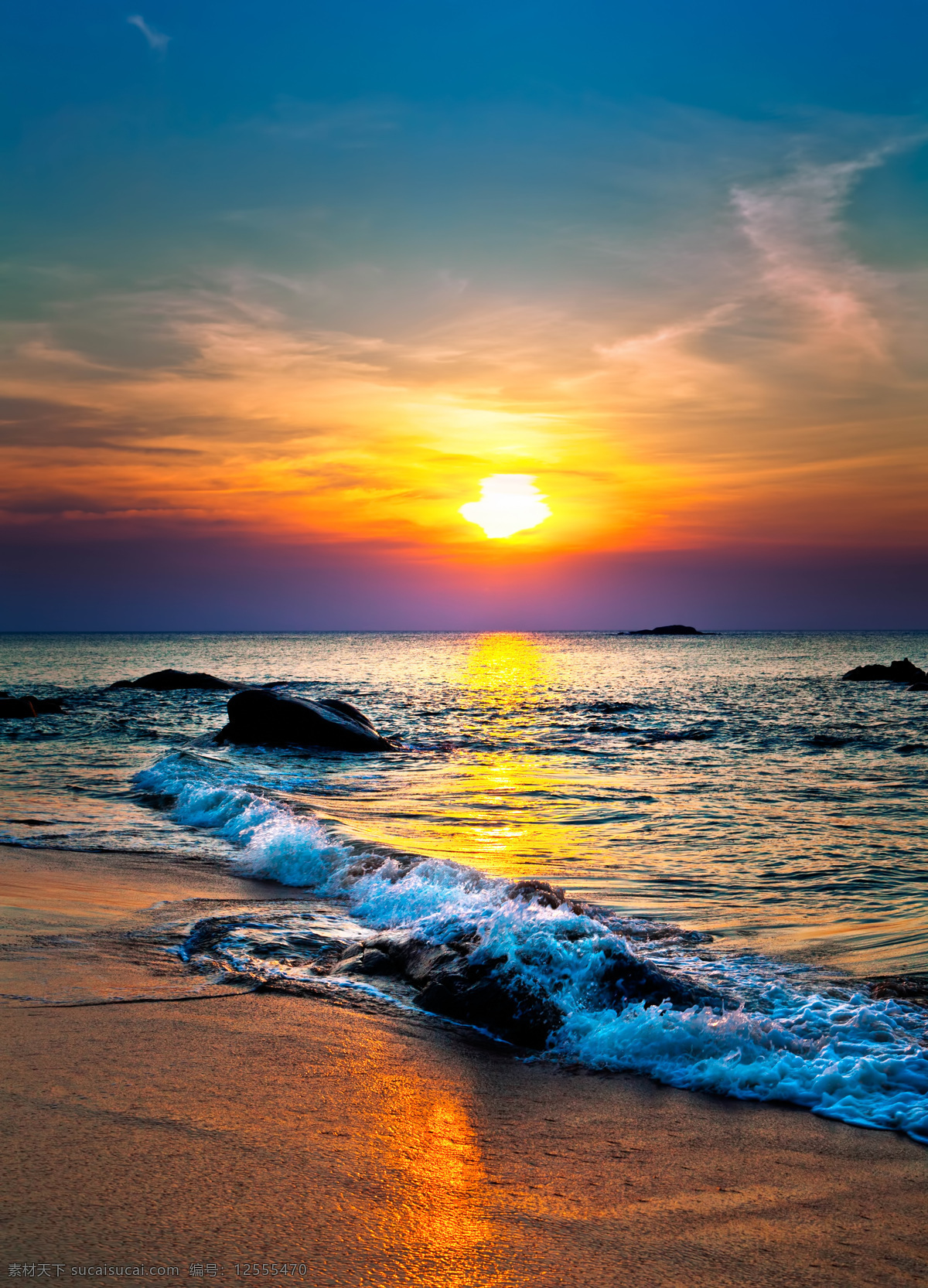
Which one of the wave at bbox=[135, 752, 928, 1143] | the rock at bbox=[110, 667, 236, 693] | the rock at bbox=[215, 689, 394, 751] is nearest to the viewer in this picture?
the wave at bbox=[135, 752, 928, 1143]

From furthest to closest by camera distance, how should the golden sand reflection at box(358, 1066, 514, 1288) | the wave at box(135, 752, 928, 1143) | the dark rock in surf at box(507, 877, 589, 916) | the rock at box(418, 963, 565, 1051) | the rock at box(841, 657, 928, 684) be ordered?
the rock at box(841, 657, 928, 684)
the dark rock in surf at box(507, 877, 589, 916)
the rock at box(418, 963, 565, 1051)
the wave at box(135, 752, 928, 1143)
the golden sand reflection at box(358, 1066, 514, 1288)

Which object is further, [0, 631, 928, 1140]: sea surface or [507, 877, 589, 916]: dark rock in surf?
[507, 877, 589, 916]: dark rock in surf

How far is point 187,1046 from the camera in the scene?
440 centimetres

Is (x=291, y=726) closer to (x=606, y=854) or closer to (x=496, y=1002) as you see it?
(x=606, y=854)

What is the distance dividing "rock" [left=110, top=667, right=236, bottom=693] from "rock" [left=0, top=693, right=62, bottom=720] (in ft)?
36.5

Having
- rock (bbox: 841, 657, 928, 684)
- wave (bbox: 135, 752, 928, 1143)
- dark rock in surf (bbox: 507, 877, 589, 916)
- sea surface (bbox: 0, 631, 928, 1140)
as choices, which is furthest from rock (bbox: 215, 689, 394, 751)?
rock (bbox: 841, 657, 928, 684)

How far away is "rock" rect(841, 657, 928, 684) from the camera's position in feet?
159

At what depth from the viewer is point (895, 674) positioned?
165 feet

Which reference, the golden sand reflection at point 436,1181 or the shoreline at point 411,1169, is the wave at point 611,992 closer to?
the shoreline at point 411,1169

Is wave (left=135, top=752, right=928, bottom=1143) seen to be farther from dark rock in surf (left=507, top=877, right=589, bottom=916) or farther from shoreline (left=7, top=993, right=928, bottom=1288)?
shoreline (left=7, top=993, right=928, bottom=1288)

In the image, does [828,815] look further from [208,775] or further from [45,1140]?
[45,1140]

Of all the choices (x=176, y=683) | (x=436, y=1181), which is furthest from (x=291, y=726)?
(x=176, y=683)

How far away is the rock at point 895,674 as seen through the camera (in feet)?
159

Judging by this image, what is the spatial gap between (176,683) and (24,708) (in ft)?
46.1
